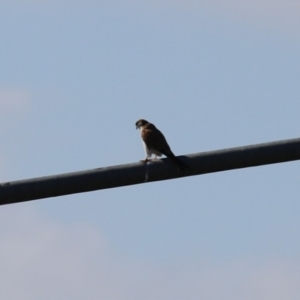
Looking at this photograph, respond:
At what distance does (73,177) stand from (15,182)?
45 centimetres

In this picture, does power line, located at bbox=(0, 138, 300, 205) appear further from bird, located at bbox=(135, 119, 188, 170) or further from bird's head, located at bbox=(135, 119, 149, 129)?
bird's head, located at bbox=(135, 119, 149, 129)

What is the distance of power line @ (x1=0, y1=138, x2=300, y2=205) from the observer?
21.2 feet

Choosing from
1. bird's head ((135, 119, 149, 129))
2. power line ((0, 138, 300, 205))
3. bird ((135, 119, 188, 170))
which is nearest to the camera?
power line ((0, 138, 300, 205))

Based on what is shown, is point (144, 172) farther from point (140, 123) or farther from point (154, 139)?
point (140, 123)

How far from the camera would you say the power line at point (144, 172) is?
6.45 m

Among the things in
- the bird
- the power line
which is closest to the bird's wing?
the bird

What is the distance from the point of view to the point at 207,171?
682 cm

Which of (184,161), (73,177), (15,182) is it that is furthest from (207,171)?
(15,182)

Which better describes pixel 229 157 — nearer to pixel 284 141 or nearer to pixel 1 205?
pixel 284 141

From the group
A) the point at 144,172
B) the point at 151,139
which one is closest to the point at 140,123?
the point at 151,139

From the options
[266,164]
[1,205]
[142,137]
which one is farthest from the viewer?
[142,137]

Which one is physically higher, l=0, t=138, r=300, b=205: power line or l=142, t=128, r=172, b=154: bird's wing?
l=142, t=128, r=172, b=154: bird's wing

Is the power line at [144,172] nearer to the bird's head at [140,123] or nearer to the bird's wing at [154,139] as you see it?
the bird's wing at [154,139]

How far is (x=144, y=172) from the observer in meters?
6.71
